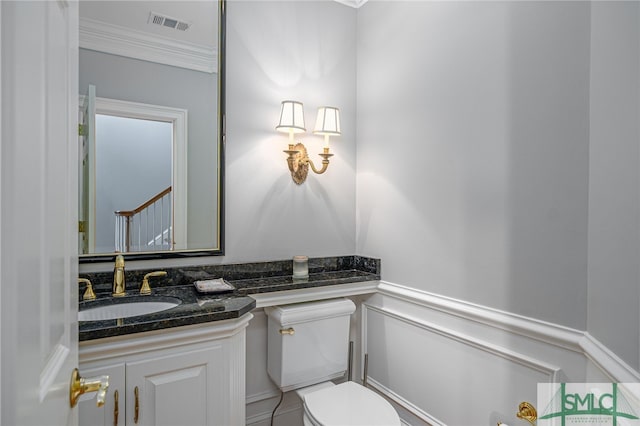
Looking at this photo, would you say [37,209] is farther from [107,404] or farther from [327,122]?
[327,122]

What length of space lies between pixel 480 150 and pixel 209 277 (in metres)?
1.38

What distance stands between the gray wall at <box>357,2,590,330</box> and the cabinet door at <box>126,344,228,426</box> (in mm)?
1037

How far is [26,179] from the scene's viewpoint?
19.4 inches

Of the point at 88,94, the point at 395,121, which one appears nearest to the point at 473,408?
the point at 395,121

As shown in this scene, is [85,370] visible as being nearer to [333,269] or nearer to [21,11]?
[21,11]

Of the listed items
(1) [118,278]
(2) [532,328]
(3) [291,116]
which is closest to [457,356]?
(2) [532,328]

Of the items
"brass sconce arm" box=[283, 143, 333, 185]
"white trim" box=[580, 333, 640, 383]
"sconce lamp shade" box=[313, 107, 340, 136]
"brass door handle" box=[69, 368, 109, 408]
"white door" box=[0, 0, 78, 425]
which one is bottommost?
"white trim" box=[580, 333, 640, 383]

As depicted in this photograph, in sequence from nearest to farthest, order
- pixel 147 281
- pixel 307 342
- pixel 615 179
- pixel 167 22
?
pixel 615 179
pixel 147 281
pixel 167 22
pixel 307 342

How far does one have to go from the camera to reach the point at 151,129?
1.74 metres

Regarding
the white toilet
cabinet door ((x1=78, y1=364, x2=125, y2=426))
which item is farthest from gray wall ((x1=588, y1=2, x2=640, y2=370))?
cabinet door ((x1=78, y1=364, x2=125, y2=426))

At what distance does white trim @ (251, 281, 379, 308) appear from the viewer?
1.83 m

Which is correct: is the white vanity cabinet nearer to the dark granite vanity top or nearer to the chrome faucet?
the dark granite vanity top

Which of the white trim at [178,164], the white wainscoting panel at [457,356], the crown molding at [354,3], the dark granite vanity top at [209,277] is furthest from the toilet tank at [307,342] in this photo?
the crown molding at [354,3]

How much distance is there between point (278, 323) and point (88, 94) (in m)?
1.33
